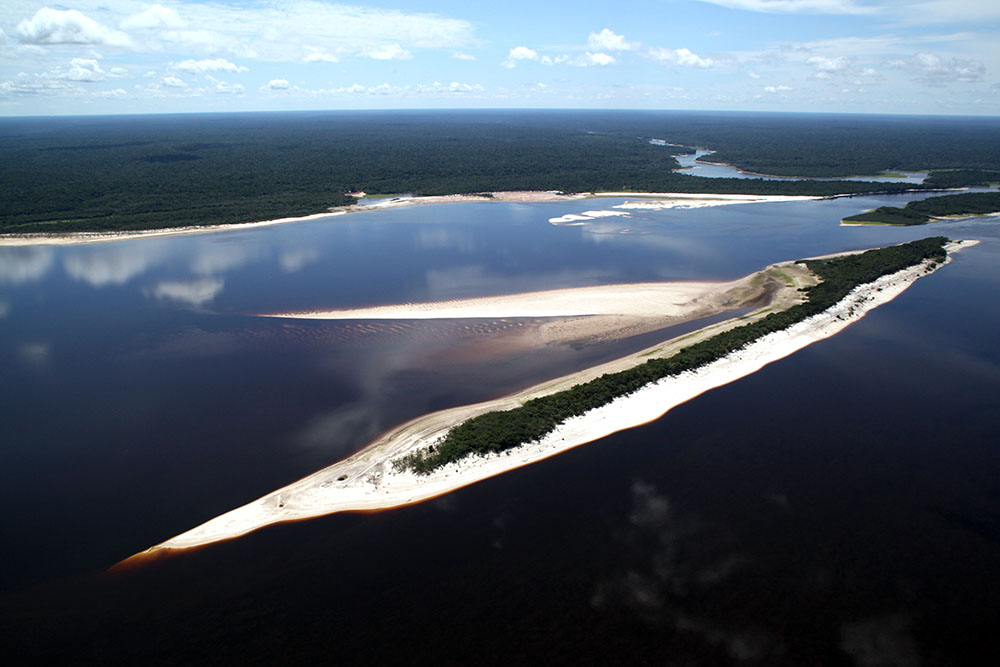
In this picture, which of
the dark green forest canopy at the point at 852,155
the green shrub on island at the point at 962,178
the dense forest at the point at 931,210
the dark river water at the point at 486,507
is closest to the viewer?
the dark river water at the point at 486,507

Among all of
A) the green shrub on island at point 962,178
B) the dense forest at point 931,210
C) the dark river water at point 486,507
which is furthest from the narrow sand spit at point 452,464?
the green shrub on island at point 962,178

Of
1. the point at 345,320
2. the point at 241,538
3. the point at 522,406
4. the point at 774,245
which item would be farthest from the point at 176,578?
the point at 774,245

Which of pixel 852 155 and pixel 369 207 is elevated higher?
pixel 852 155

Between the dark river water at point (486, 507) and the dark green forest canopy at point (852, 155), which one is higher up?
the dark green forest canopy at point (852, 155)

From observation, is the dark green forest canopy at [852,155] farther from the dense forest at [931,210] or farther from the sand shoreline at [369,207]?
the sand shoreline at [369,207]

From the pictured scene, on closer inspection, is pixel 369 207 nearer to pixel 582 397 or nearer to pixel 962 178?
pixel 582 397

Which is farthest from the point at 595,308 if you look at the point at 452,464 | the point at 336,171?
the point at 336,171
